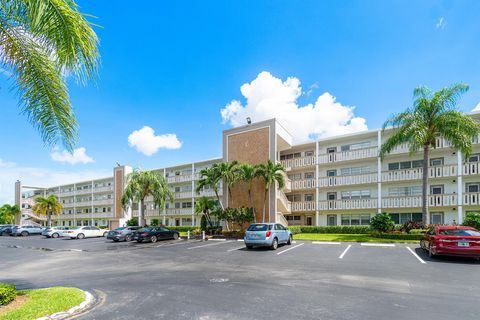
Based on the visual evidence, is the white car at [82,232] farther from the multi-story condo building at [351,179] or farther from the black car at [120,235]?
the multi-story condo building at [351,179]

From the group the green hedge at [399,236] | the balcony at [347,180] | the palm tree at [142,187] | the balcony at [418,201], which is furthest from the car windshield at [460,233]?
the palm tree at [142,187]

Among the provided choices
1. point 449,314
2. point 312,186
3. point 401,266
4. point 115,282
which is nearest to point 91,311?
point 115,282

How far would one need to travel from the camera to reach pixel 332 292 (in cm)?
809

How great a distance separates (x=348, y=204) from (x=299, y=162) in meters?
6.81

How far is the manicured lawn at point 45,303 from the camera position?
6029mm

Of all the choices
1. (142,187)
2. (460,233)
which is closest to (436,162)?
(460,233)

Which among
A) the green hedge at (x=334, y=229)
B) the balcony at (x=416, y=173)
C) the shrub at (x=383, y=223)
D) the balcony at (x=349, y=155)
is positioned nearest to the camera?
the shrub at (x=383, y=223)

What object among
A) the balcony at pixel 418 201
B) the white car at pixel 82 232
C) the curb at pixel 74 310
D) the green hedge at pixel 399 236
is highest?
the balcony at pixel 418 201

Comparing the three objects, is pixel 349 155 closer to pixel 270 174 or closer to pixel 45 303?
pixel 270 174

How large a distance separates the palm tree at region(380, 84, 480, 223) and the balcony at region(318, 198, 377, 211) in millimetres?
6090

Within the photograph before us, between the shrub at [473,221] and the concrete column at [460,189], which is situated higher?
the concrete column at [460,189]

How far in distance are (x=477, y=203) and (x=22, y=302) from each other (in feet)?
95.5

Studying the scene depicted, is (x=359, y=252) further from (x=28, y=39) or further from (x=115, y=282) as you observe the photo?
(x=28, y=39)

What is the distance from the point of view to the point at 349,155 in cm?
2920
